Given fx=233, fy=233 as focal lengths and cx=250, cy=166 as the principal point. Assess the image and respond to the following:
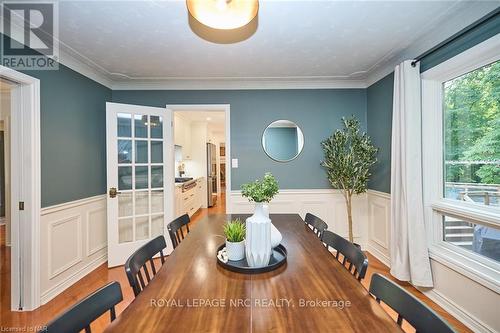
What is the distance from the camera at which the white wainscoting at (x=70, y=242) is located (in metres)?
2.27

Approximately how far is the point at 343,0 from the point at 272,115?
184cm

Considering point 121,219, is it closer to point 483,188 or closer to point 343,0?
point 343,0

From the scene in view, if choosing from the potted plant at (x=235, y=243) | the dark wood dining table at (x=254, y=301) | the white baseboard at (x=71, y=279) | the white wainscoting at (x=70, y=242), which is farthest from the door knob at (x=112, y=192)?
the potted plant at (x=235, y=243)

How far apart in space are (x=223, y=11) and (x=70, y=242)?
280 centimetres

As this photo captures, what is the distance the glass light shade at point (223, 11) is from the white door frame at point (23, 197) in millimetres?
1881

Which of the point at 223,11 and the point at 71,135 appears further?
the point at 71,135

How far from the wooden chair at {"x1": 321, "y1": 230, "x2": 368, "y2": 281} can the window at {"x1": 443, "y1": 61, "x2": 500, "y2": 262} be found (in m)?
1.31

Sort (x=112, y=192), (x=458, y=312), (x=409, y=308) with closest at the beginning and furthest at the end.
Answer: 1. (x=409, y=308)
2. (x=458, y=312)
3. (x=112, y=192)

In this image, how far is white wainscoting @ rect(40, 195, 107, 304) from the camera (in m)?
2.27

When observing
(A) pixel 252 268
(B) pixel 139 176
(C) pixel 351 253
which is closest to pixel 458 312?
(C) pixel 351 253

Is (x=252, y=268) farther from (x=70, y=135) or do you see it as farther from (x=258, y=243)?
(x=70, y=135)

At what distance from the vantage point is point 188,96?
11.3 feet

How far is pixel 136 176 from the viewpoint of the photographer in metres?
3.15

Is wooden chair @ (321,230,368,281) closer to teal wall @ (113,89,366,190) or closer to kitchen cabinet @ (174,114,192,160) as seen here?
teal wall @ (113,89,366,190)
